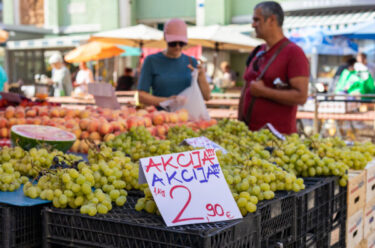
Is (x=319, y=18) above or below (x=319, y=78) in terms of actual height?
above

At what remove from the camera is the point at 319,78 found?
14203 mm

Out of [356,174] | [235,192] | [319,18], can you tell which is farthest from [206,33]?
[235,192]

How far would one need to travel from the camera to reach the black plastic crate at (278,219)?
1.52 meters

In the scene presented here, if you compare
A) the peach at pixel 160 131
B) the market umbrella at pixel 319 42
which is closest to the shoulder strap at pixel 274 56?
the peach at pixel 160 131

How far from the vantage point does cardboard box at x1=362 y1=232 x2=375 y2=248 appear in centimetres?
249

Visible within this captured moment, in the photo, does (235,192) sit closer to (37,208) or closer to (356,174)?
(37,208)

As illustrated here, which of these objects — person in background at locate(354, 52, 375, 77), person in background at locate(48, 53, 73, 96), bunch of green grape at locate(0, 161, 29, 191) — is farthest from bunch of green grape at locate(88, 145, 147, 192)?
person in background at locate(48, 53, 73, 96)

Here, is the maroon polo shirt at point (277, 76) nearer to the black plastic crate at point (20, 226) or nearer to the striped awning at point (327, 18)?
the black plastic crate at point (20, 226)

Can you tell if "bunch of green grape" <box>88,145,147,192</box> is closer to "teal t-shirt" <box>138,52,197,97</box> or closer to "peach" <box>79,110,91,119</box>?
"peach" <box>79,110,91,119</box>

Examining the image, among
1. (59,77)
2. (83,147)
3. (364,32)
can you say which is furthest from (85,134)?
(59,77)

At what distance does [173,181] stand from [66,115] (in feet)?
6.68

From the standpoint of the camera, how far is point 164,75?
3.74 m

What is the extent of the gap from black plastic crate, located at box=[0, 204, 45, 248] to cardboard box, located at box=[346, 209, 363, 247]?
1.35 meters

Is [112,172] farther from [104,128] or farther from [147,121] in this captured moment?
[147,121]
